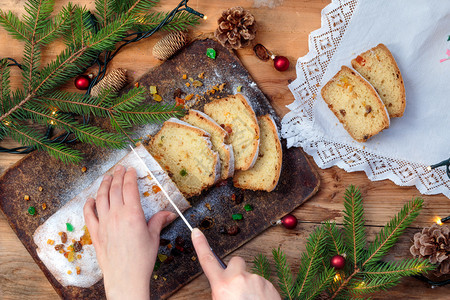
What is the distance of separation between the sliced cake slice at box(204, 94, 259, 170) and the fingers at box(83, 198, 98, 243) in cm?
88

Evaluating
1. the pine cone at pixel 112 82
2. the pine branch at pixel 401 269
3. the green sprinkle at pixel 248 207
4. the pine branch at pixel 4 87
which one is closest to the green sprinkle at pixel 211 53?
the pine cone at pixel 112 82

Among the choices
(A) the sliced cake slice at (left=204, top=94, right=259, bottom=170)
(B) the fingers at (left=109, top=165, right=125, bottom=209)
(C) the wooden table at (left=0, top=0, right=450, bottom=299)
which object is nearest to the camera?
(B) the fingers at (left=109, top=165, right=125, bottom=209)

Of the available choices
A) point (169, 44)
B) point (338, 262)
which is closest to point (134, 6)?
point (169, 44)

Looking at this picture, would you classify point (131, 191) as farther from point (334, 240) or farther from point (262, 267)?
point (334, 240)

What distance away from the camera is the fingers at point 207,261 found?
1.97 m

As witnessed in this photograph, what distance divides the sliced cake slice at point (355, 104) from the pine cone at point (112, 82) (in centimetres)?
127

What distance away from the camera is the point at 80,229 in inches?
94.7

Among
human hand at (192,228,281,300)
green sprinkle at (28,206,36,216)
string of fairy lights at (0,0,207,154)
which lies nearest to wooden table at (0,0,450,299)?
string of fairy lights at (0,0,207,154)

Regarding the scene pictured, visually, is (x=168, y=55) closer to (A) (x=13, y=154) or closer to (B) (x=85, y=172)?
(B) (x=85, y=172)

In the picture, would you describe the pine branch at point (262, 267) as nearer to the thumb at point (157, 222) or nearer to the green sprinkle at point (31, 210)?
the thumb at point (157, 222)

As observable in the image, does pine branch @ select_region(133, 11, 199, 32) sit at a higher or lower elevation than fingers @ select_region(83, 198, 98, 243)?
higher

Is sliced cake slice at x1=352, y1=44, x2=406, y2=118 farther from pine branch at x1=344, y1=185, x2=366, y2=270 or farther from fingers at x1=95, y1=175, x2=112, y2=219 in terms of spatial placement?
fingers at x1=95, y1=175, x2=112, y2=219

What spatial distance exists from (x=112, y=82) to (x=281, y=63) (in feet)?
3.52

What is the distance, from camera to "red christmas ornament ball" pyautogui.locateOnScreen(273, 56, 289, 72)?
2.52 meters
